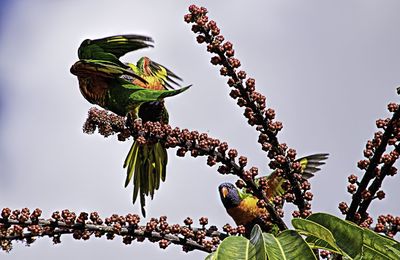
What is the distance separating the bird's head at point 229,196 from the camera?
2789 mm

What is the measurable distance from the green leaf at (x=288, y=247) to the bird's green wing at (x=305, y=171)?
1294 millimetres

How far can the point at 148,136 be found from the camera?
204cm

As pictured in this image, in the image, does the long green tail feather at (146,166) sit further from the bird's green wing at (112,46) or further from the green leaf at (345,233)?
the green leaf at (345,233)

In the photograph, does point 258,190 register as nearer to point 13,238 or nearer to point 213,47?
point 213,47

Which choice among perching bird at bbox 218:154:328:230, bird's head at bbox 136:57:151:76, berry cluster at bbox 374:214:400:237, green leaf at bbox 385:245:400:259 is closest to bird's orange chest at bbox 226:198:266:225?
perching bird at bbox 218:154:328:230

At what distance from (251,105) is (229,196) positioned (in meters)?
0.99

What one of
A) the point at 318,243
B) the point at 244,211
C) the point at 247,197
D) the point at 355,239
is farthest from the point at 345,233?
the point at 247,197

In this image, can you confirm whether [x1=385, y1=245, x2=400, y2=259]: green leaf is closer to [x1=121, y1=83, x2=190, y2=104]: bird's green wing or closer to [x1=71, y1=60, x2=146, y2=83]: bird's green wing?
[x1=121, y1=83, x2=190, y2=104]: bird's green wing

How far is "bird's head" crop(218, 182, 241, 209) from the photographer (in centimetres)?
279

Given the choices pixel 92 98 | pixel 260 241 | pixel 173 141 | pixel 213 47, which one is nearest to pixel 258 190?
pixel 173 141

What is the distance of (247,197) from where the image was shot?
2.82m

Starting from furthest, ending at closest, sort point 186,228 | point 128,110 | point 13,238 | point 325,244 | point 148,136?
1. point 128,110
2. point 148,136
3. point 186,228
4. point 13,238
5. point 325,244

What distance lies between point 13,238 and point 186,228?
48 centimetres

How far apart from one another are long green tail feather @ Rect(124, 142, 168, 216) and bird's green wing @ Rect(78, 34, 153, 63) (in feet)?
1.34
